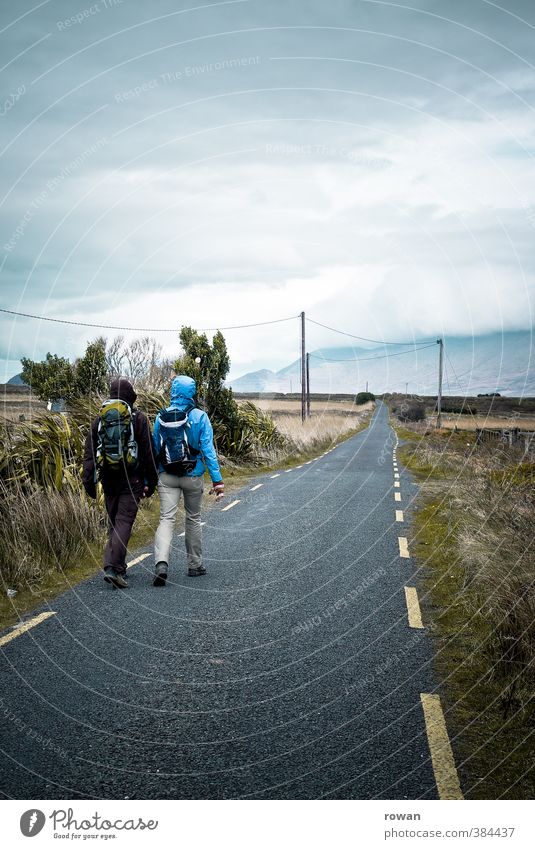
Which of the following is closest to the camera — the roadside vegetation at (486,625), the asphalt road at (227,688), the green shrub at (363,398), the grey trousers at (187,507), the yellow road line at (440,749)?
the yellow road line at (440,749)

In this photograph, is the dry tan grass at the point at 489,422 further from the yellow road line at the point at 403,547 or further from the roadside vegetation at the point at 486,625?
the roadside vegetation at the point at 486,625

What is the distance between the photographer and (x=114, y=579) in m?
6.58

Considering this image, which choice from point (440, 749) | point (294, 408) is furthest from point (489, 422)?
point (294, 408)

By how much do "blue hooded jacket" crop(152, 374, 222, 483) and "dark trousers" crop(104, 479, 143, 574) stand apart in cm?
43

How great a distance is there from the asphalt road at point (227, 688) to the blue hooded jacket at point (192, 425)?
1361 mm

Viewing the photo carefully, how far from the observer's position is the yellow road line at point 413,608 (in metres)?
5.51

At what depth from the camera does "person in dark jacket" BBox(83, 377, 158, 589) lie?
6.66m

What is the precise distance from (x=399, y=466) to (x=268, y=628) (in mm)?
16037

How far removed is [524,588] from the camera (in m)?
4.93

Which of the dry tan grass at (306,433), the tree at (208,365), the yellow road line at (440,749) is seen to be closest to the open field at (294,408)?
the dry tan grass at (306,433)

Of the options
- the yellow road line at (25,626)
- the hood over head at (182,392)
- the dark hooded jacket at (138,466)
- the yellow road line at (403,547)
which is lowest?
the yellow road line at (403,547)

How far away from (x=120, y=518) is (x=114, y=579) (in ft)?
2.20

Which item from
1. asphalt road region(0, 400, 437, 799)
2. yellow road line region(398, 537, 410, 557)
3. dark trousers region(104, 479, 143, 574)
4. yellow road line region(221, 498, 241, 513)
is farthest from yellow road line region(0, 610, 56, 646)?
yellow road line region(221, 498, 241, 513)

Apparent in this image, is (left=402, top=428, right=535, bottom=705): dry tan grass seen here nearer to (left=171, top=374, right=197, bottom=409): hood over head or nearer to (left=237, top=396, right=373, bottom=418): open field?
(left=171, top=374, right=197, bottom=409): hood over head
